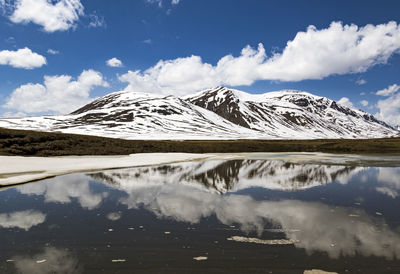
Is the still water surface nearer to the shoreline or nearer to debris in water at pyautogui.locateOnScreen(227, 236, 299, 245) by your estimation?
debris in water at pyautogui.locateOnScreen(227, 236, 299, 245)

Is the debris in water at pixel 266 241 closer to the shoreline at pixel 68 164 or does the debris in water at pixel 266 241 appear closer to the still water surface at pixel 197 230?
the still water surface at pixel 197 230

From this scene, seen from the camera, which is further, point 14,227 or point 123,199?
point 123,199

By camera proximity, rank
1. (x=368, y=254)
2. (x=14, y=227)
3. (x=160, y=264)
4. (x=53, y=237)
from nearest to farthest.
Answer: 1. (x=160, y=264)
2. (x=368, y=254)
3. (x=53, y=237)
4. (x=14, y=227)

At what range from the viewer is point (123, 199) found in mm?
20547

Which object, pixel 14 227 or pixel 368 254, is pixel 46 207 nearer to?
pixel 14 227

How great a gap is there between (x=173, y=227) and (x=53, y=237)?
5336mm

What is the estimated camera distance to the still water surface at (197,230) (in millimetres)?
10070

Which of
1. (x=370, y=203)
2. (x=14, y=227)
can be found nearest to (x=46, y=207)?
(x=14, y=227)

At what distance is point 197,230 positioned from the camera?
1366 cm

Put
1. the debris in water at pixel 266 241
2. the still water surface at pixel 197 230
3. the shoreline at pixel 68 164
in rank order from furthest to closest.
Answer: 1. the shoreline at pixel 68 164
2. the debris in water at pixel 266 241
3. the still water surface at pixel 197 230

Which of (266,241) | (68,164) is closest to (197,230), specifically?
(266,241)

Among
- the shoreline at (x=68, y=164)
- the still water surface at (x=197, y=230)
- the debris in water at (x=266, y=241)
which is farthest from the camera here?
the shoreline at (x=68, y=164)

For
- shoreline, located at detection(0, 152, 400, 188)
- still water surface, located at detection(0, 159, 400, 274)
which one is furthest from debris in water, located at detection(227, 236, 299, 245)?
shoreline, located at detection(0, 152, 400, 188)

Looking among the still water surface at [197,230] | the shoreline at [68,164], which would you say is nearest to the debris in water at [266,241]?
the still water surface at [197,230]
